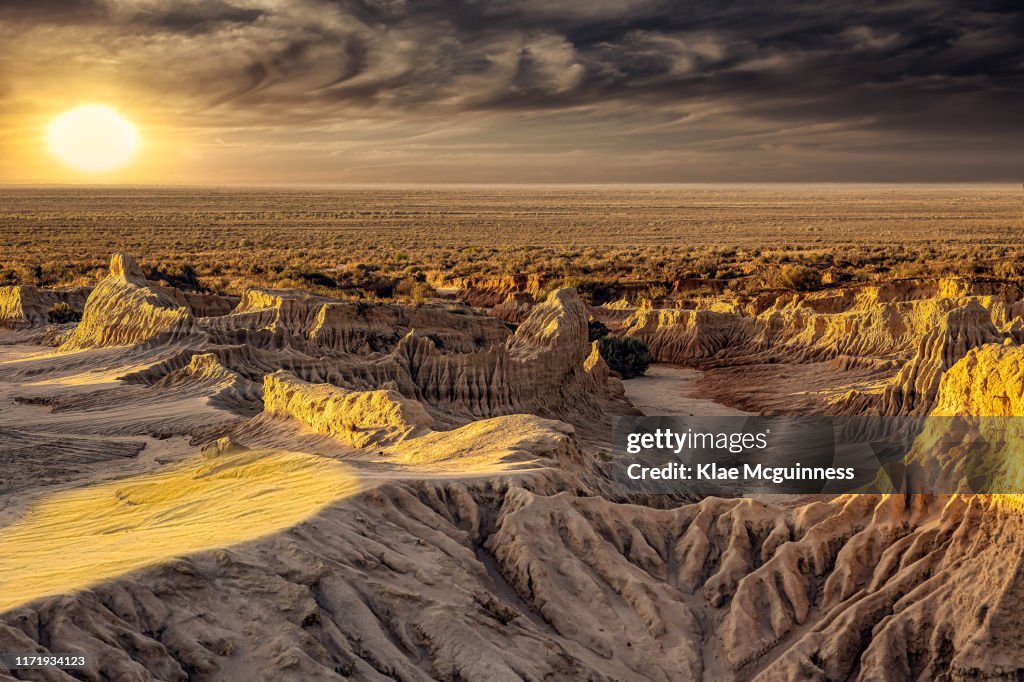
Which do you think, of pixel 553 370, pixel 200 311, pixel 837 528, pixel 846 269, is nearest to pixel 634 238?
pixel 846 269

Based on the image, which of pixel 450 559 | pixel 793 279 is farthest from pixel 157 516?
pixel 793 279

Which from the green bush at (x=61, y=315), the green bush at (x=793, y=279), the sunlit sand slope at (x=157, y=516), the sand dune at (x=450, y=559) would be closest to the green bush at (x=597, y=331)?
the green bush at (x=793, y=279)

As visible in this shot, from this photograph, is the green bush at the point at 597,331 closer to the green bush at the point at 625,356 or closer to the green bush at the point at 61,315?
the green bush at the point at 625,356

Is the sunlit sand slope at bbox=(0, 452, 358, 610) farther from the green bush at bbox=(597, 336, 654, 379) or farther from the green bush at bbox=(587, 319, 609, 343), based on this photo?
the green bush at bbox=(587, 319, 609, 343)

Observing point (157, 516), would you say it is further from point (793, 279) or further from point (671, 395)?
point (793, 279)

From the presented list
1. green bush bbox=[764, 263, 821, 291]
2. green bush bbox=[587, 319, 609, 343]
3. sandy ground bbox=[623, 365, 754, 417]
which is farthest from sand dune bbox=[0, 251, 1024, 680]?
green bush bbox=[764, 263, 821, 291]
